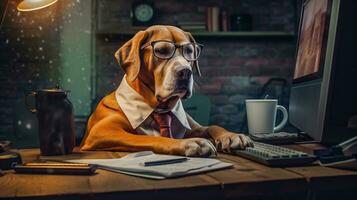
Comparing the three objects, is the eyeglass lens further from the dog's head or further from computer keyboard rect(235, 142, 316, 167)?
computer keyboard rect(235, 142, 316, 167)

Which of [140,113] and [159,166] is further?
[140,113]

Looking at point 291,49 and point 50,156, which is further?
point 291,49

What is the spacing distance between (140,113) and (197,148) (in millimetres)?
320

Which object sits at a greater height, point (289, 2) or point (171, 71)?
point (289, 2)

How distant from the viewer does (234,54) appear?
4.14m

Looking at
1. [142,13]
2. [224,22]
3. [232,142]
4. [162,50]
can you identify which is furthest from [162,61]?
[224,22]

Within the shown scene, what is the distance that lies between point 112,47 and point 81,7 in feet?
1.47

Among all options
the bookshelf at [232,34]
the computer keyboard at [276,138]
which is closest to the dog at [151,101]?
the computer keyboard at [276,138]

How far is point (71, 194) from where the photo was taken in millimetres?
688

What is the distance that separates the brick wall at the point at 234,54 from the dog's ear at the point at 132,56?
8.18ft

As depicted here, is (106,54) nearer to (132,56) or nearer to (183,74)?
(132,56)

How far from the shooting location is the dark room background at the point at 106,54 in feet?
12.3

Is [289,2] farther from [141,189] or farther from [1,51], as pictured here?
[141,189]

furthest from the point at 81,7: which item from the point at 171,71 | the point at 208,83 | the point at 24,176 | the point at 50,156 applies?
the point at 24,176
